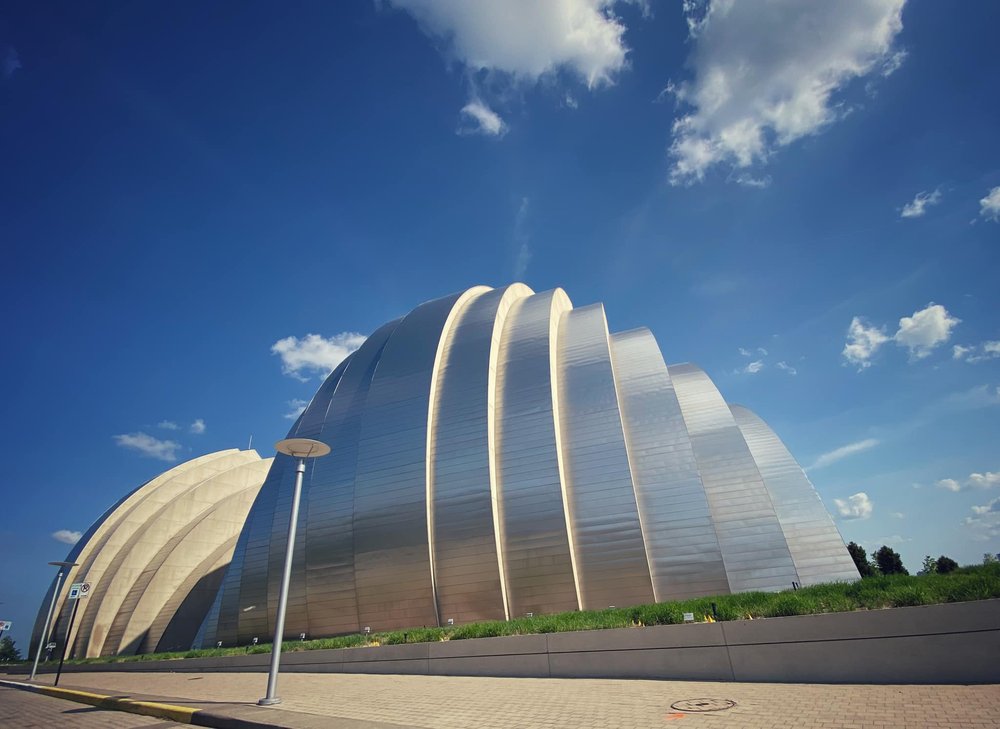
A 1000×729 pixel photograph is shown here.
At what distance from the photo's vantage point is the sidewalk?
668 centimetres

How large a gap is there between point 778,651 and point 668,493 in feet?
38.7

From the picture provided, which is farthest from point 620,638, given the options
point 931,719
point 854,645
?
point 931,719

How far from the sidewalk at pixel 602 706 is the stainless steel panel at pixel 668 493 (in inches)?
398

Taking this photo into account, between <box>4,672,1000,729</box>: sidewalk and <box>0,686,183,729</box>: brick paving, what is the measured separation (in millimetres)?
911

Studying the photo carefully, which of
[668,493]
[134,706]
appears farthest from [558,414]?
[134,706]

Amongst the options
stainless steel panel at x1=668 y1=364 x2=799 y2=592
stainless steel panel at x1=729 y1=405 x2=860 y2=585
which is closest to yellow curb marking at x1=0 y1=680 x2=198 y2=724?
stainless steel panel at x1=668 y1=364 x2=799 y2=592

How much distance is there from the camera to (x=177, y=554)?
36.8 m

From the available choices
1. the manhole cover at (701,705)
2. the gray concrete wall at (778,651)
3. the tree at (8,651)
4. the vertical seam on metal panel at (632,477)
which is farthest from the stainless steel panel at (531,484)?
the tree at (8,651)

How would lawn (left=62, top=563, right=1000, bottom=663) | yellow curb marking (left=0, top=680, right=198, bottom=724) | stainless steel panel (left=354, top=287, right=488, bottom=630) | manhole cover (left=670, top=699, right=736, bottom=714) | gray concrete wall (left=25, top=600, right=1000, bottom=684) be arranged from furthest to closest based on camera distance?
stainless steel panel (left=354, top=287, right=488, bottom=630) < yellow curb marking (left=0, top=680, right=198, bottom=724) < lawn (left=62, top=563, right=1000, bottom=663) < gray concrete wall (left=25, top=600, right=1000, bottom=684) < manhole cover (left=670, top=699, right=736, bottom=714)

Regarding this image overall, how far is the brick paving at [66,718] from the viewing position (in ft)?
30.7

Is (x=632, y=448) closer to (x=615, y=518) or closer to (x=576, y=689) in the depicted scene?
(x=615, y=518)

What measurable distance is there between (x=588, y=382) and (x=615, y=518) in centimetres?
736

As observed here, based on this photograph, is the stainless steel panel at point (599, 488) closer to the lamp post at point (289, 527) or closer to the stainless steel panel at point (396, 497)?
the stainless steel panel at point (396, 497)

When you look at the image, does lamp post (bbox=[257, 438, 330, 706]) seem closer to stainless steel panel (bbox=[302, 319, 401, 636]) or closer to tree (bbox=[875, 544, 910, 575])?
stainless steel panel (bbox=[302, 319, 401, 636])
